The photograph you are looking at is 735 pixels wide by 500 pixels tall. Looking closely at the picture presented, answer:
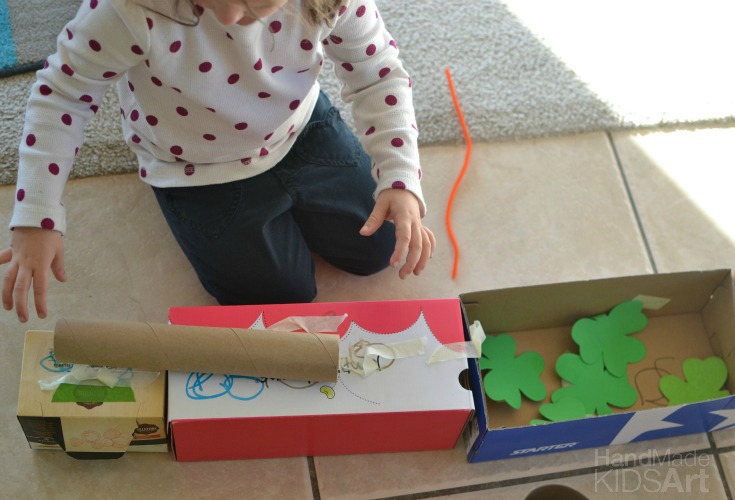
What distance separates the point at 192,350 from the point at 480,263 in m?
0.42

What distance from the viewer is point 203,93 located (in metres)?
0.73

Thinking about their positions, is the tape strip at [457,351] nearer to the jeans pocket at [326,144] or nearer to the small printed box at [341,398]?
the small printed box at [341,398]

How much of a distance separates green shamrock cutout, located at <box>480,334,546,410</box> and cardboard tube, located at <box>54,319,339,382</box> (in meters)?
0.22

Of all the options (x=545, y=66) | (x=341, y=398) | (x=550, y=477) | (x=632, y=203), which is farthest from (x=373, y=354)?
(x=545, y=66)

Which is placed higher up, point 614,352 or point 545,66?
point 545,66

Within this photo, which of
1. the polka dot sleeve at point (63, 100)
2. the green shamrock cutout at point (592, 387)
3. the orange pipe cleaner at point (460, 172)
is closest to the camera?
the polka dot sleeve at point (63, 100)

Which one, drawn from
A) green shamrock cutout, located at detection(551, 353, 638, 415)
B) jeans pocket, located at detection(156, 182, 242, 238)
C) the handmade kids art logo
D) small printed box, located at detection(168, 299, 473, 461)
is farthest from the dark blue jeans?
the handmade kids art logo

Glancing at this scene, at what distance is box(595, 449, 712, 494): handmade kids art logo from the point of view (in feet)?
2.79

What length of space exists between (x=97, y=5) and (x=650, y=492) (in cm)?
76

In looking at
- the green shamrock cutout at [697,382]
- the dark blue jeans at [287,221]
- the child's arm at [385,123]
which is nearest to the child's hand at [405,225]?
the child's arm at [385,123]

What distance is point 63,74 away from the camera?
2.30 feet

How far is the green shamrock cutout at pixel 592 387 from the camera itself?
876 mm

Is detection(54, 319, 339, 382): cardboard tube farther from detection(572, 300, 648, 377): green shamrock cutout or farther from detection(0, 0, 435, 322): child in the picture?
detection(572, 300, 648, 377): green shamrock cutout

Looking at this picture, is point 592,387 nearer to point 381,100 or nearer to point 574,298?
point 574,298
